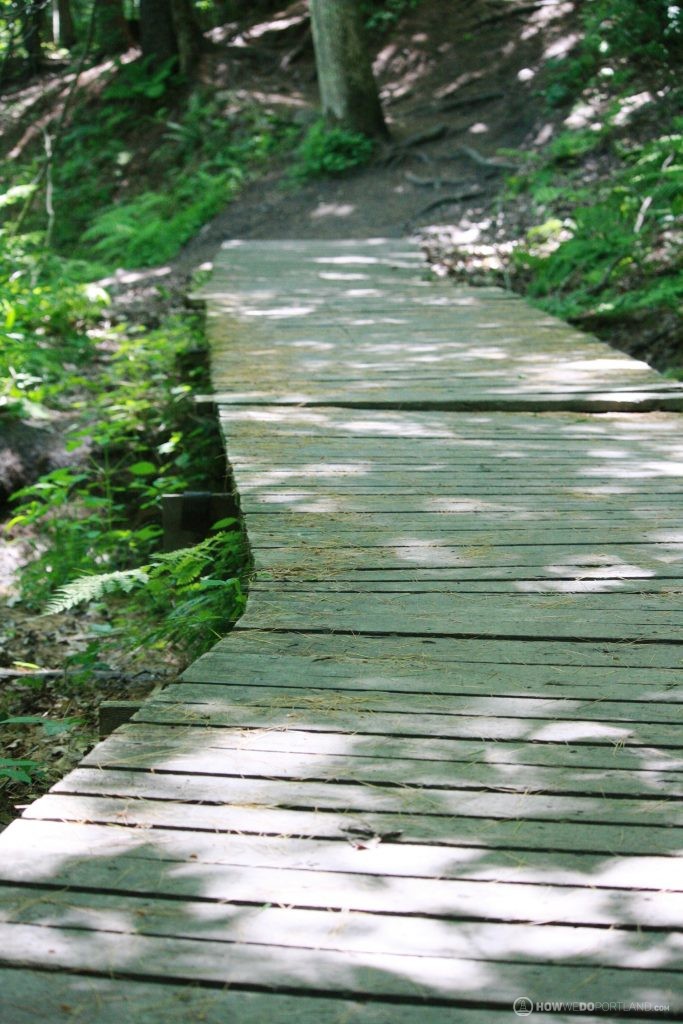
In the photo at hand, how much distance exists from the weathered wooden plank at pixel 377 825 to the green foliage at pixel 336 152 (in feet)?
46.7

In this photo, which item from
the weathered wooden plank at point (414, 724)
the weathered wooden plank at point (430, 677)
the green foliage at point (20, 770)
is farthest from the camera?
the green foliage at point (20, 770)

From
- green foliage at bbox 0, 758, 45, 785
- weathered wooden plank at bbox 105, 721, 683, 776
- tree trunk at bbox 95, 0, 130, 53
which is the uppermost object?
tree trunk at bbox 95, 0, 130, 53

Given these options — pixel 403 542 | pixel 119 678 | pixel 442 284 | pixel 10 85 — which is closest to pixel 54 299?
pixel 442 284

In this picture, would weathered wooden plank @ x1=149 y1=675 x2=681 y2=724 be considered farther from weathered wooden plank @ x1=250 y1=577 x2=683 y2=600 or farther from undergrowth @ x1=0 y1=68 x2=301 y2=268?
undergrowth @ x1=0 y1=68 x2=301 y2=268

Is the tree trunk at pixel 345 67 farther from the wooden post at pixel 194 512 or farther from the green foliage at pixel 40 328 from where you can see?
the wooden post at pixel 194 512

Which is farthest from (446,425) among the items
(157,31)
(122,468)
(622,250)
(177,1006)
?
(157,31)

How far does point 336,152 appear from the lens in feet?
51.0

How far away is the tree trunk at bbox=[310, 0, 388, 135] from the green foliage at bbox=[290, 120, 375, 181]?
172 mm

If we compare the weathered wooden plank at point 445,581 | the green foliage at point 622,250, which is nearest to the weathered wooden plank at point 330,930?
the weathered wooden plank at point 445,581

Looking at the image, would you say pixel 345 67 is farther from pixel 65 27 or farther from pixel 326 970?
pixel 326 970

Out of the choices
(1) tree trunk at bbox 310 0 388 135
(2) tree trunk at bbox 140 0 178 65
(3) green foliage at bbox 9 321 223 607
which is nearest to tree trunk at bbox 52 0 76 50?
(2) tree trunk at bbox 140 0 178 65

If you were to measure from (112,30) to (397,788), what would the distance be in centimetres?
2304

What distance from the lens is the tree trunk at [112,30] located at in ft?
72.8

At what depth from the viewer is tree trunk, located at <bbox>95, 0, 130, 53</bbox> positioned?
72.8 ft
